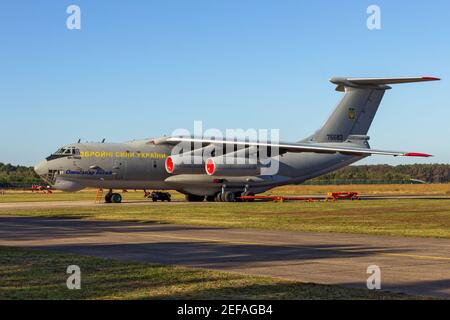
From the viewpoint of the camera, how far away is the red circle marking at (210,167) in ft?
145

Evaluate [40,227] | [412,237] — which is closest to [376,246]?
[412,237]

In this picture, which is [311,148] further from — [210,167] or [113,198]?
[113,198]

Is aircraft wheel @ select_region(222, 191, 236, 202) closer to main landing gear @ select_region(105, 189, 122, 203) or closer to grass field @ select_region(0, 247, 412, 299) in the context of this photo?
main landing gear @ select_region(105, 189, 122, 203)

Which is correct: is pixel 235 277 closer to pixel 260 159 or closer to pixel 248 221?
pixel 248 221

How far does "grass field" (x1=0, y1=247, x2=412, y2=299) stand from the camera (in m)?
9.75

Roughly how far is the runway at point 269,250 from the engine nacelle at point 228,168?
20.1 m

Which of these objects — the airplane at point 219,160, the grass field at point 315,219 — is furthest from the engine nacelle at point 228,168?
the grass field at point 315,219

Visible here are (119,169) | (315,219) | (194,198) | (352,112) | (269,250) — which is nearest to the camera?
(269,250)

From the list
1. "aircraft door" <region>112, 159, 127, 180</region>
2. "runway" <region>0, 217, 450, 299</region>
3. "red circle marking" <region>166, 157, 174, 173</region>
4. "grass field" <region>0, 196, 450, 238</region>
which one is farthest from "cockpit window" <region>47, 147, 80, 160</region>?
"runway" <region>0, 217, 450, 299</region>

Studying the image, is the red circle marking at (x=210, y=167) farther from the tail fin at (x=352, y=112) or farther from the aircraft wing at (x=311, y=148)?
the tail fin at (x=352, y=112)

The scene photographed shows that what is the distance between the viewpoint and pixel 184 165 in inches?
1768

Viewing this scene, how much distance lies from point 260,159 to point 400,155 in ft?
33.2

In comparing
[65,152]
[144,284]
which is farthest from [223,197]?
[144,284]

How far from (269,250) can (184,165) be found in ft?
95.5
